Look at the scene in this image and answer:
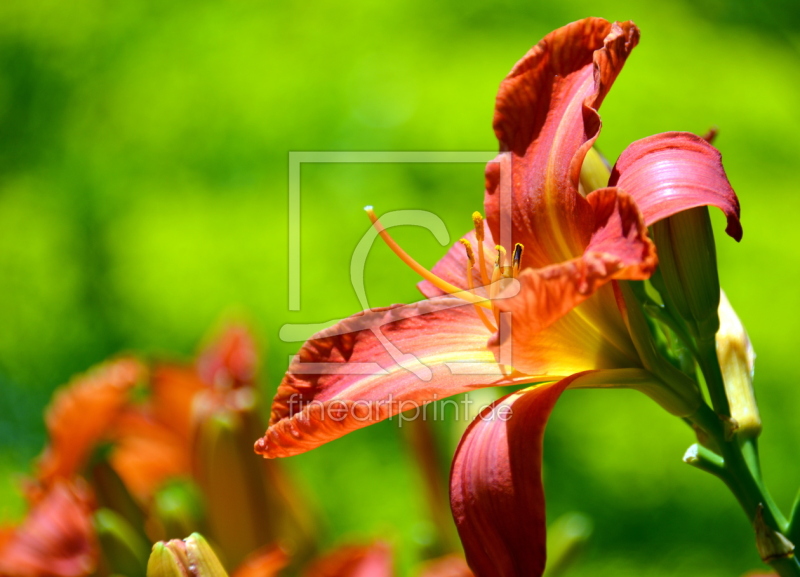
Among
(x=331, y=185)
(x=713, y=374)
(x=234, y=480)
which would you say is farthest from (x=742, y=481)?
(x=331, y=185)

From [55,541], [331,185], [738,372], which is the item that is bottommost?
[55,541]

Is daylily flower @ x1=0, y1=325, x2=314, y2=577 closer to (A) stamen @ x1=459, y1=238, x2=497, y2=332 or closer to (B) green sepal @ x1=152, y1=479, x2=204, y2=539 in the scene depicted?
(B) green sepal @ x1=152, y1=479, x2=204, y2=539

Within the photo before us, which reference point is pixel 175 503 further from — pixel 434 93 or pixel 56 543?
pixel 434 93

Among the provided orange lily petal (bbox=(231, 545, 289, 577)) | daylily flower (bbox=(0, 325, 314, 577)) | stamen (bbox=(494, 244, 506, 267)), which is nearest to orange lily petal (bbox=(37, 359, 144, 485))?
daylily flower (bbox=(0, 325, 314, 577))

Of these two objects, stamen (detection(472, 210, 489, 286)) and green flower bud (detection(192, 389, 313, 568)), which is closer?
stamen (detection(472, 210, 489, 286))

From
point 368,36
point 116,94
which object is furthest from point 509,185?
point 116,94

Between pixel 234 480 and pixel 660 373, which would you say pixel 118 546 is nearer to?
pixel 234 480

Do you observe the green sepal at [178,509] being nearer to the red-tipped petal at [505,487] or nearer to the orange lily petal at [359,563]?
the orange lily petal at [359,563]
